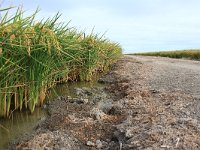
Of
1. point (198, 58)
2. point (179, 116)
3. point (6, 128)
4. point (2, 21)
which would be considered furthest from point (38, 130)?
point (198, 58)

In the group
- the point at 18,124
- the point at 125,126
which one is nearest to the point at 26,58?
the point at 18,124

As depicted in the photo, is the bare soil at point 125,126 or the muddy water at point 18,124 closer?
the bare soil at point 125,126

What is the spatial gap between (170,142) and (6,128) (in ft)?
6.32

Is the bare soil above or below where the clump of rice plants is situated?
below

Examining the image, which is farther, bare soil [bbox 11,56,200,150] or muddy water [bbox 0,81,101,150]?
muddy water [bbox 0,81,101,150]

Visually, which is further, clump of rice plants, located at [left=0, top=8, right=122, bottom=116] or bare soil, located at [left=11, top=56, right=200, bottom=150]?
clump of rice plants, located at [left=0, top=8, right=122, bottom=116]

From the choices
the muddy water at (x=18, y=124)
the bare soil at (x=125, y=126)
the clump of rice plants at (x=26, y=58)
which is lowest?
the muddy water at (x=18, y=124)

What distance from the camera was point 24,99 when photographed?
4.16 meters

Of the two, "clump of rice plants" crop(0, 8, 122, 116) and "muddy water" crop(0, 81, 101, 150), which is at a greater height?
"clump of rice plants" crop(0, 8, 122, 116)

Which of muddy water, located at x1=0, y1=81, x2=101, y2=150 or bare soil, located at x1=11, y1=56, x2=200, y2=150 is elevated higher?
bare soil, located at x1=11, y1=56, x2=200, y2=150

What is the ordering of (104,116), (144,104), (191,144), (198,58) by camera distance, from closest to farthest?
(191,144) → (104,116) → (144,104) → (198,58)

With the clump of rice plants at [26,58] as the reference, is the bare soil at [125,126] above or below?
below

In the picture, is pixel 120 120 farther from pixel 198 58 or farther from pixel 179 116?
pixel 198 58

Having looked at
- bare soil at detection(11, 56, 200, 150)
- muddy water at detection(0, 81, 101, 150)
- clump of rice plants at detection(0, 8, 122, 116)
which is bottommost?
muddy water at detection(0, 81, 101, 150)
